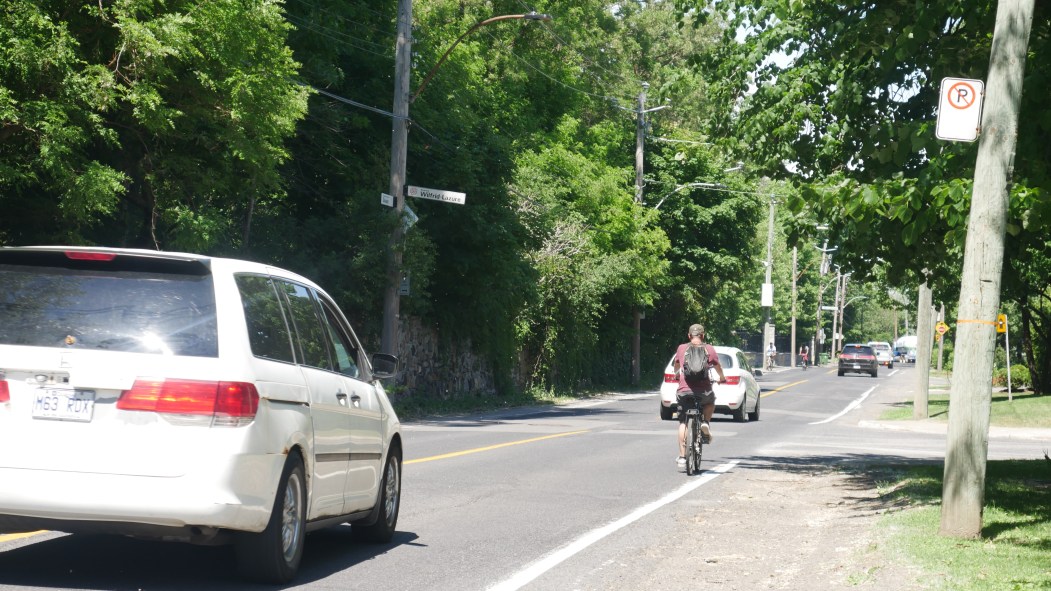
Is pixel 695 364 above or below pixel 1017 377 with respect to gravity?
above

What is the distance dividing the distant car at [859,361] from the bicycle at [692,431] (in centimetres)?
5988

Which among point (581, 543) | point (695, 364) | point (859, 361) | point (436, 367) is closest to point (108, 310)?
point (581, 543)

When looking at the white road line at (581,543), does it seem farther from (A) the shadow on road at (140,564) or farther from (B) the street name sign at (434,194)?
(B) the street name sign at (434,194)

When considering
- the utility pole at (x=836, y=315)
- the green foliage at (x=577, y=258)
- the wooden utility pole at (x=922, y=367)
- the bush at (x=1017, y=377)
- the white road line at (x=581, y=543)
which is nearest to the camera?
the white road line at (x=581, y=543)

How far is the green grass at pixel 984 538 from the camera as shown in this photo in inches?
316

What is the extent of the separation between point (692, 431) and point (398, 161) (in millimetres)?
11566

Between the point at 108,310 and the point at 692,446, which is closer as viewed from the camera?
the point at 108,310

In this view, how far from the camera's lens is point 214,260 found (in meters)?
7.19

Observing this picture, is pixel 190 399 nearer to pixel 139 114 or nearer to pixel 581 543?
pixel 581 543

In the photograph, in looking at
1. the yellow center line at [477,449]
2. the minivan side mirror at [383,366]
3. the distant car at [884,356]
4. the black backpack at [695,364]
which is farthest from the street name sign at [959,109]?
the distant car at [884,356]

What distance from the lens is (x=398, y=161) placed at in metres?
25.5

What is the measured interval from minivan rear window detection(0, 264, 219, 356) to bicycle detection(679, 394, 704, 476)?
966 centimetres

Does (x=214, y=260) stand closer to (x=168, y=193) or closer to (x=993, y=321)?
(x=993, y=321)

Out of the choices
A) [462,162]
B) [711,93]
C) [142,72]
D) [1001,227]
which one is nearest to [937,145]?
[1001,227]
